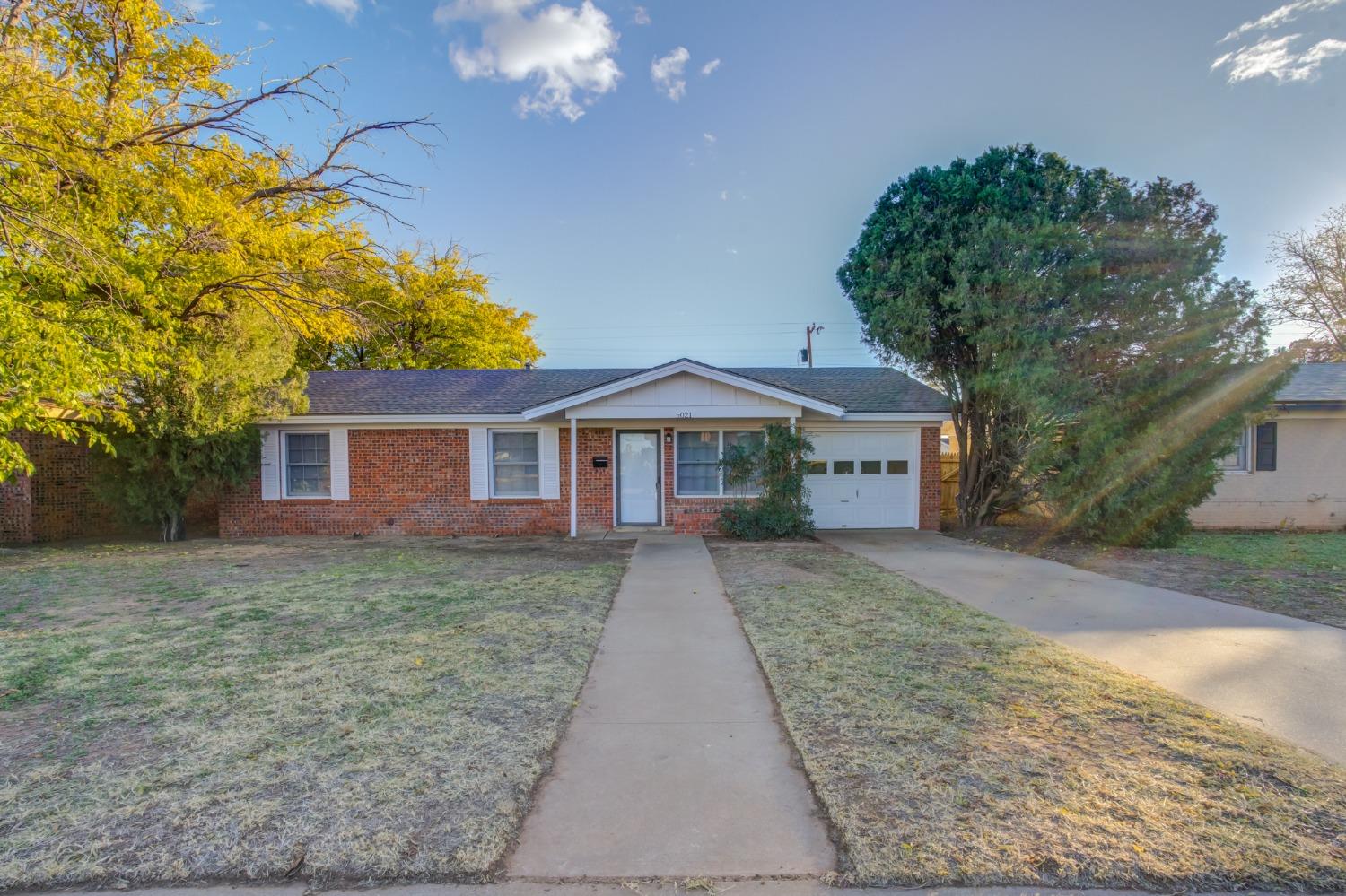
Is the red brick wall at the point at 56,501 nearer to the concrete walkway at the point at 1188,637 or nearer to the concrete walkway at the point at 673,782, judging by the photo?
the concrete walkway at the point at 673,782

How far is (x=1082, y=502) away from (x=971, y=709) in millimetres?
7773

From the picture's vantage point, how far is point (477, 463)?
1266 centimetres

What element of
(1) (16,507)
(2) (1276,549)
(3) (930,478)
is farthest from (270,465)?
(2) (1276,549)

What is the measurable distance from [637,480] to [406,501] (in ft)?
15.6

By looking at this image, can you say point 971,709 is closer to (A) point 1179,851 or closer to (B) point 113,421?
(A) point 1179,851

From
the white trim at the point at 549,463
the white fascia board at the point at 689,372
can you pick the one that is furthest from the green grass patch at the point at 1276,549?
the white trim at the point at 549,463

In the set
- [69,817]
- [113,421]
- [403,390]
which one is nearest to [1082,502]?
[69,817]

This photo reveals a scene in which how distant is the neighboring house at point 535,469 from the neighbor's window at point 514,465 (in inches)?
0.8

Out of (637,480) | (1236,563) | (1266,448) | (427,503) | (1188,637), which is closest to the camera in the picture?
(1188,637)

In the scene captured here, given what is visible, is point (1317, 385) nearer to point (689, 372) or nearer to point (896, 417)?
point (896, 417)

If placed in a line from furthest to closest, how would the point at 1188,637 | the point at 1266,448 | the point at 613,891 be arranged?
the point at 1266,448
the point at 1188,637
the point at 613,891

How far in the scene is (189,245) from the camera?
1065 centimetres

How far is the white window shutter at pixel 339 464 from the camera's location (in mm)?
12508

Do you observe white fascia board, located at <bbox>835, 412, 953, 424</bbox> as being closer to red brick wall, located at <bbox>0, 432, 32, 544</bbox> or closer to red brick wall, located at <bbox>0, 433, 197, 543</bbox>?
red brick wall, located at <bbox>0, 433, 197, 543</bbox>
